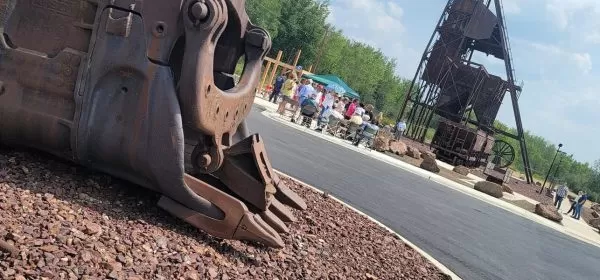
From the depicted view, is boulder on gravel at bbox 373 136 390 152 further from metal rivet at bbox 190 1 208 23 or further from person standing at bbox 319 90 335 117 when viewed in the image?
metal rivet at bbox 190 1 208 23

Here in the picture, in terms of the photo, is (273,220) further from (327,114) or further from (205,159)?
(327,114)

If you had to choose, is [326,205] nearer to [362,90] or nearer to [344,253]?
[344,253]

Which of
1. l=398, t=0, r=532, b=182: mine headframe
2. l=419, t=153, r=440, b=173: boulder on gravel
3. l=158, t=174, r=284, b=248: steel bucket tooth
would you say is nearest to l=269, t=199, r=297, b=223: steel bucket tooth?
l=158, t=174, r=284, b=248: steel bucket tooth

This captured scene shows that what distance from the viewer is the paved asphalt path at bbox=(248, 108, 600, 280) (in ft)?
27.9

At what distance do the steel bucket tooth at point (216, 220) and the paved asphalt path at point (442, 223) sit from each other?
152 inches

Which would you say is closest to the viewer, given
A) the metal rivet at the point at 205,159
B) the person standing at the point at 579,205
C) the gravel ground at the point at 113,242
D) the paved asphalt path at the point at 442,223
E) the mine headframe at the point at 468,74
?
the gravel ground at the point at 113,242

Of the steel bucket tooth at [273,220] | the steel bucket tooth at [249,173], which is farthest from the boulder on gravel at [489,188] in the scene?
the steel bucket tooth at [249,173]

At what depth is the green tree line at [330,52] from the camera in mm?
55688

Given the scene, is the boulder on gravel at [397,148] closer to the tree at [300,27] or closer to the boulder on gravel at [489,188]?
the boulder on gravel at [489,188]

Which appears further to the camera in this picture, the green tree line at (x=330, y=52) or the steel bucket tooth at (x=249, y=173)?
the green tree line at (x=330, y=52)

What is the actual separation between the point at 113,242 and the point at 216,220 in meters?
0.77

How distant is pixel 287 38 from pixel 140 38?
56.9 m

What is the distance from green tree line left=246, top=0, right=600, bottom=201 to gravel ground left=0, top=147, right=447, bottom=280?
136 feet

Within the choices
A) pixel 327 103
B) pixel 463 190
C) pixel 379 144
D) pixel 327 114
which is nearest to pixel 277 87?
pixel 327 114
